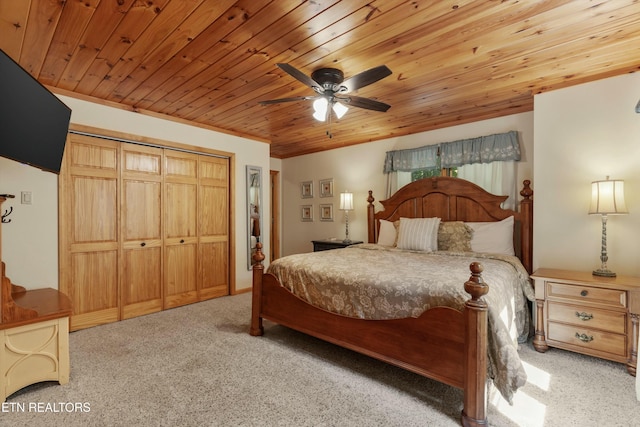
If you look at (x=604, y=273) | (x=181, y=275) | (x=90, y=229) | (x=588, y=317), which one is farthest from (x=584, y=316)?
(x=90, y=229)

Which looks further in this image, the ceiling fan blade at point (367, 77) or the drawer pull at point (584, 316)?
the drawer pull at point (584, 316)

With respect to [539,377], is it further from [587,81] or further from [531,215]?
[587,81]

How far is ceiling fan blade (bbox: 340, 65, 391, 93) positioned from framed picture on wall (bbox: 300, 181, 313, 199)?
3.45 m

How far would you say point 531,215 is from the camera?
11.1ft

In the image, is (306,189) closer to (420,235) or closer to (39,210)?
(420,235)

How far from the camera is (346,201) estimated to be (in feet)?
16.0

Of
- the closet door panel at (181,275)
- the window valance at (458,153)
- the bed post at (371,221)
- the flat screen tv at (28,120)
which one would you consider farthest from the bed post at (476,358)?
the closet door panel at (181,275)

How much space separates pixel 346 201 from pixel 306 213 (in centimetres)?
119


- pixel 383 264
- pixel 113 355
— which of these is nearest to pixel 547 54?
pixel 383 264

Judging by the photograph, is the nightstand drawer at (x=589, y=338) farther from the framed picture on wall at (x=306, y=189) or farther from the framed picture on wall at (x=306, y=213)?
the framed picture on wall at (x=306, y=189)

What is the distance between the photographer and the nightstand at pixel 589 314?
2.30 metres

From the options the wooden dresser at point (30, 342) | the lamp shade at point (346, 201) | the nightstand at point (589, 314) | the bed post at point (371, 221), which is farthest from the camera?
the lamp shade at point (346, 201)

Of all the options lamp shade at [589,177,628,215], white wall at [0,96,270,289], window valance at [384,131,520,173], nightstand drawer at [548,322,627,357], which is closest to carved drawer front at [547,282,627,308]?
nightstand drawer at [548,322,627,357]

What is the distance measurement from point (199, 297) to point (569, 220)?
433cm
